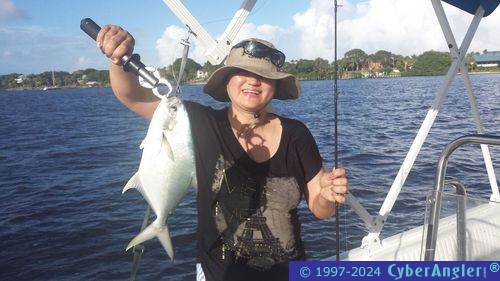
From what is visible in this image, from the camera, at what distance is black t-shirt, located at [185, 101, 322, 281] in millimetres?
2842

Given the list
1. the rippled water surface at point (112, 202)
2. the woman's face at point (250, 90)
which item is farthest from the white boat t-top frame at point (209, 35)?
the rippled water surface at point (112, 202)

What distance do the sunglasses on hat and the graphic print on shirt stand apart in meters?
0.74

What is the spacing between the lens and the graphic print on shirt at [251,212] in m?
2.84

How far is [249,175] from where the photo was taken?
2838 mm

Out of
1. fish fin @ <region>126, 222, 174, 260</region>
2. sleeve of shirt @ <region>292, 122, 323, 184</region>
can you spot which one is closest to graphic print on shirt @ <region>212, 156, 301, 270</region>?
sleeve of shirt @ <region>292, 122, 323, 184</region>

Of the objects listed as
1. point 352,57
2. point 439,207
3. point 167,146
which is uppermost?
point 352,57

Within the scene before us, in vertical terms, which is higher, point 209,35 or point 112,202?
point 209,35

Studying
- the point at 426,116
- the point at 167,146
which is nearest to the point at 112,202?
the point at 426,116

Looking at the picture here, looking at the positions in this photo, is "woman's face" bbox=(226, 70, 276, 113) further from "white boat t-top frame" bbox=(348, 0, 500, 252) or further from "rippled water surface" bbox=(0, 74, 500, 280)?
"rippled water surface" bbox=(0, 74, 500, 280)

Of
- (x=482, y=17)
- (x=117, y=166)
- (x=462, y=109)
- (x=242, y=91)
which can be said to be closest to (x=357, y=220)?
(x=482, y=17)

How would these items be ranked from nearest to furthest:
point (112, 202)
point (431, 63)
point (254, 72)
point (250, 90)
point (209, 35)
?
1. point (254, 72)
2. point (250, 90)
3. point (209, 35)
4. point (112, 202)
5. point (431, 63)

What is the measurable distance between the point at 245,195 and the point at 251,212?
0.42ft

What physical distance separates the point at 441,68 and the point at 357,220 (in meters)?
118

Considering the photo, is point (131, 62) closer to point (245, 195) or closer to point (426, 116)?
point (245, 195)
